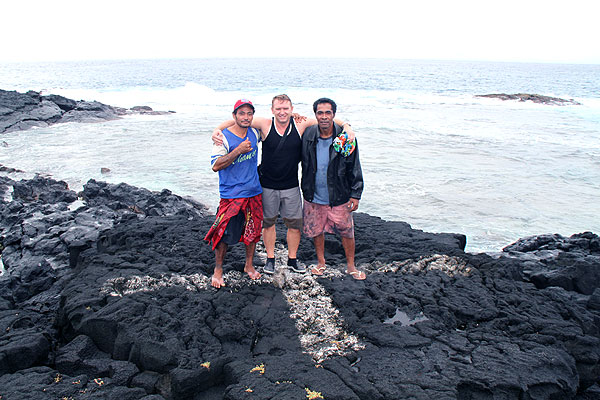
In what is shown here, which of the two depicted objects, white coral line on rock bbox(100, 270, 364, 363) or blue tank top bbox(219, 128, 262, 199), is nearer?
white coral line on rock bbox(100, 270, 364, 363)

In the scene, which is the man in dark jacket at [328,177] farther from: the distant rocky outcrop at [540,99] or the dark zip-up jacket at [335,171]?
the distant rocky outcrop at [540,99]

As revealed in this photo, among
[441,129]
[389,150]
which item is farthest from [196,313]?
[441,129]

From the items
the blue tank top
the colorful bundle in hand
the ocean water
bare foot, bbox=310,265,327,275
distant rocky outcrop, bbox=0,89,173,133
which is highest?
the colorful bundle in hand

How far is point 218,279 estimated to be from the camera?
15.9 ft

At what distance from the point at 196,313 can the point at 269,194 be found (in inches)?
58.1

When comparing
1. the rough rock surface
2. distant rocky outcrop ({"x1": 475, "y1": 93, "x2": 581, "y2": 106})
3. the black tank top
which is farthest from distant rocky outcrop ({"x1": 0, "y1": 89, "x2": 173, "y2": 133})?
distant rocky outcrop ({"x1": 475, "y1": 93, "x2": 581, "y2": 106})

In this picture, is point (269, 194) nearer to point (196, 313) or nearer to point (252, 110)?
point (252, 110)

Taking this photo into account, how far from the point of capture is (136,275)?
16.4 feet

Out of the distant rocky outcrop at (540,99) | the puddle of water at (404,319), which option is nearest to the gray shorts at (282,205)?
the puddle of water at (404,319)

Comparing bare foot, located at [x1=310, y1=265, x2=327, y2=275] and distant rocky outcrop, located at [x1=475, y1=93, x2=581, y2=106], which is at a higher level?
distant rocky outcrop, located at [x1=475, y1=93, x2=581, y2=106]

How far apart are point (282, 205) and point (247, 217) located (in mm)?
423

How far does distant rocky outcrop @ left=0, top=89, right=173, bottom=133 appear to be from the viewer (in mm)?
21858

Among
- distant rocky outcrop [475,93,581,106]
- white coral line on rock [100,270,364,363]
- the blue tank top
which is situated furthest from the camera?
distant rocky outcrop [475,93,581,106]

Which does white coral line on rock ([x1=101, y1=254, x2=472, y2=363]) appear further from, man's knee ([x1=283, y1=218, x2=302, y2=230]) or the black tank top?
the black tank top
